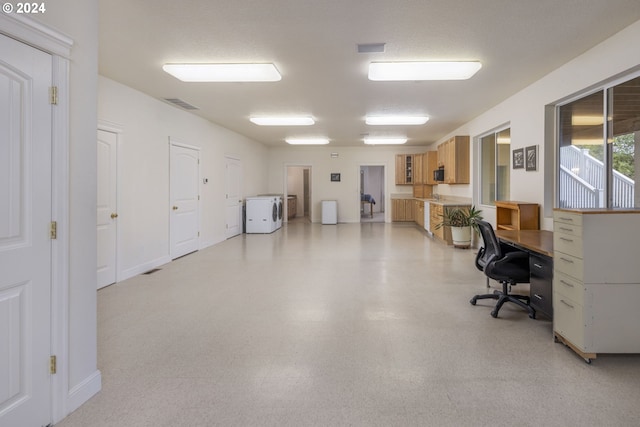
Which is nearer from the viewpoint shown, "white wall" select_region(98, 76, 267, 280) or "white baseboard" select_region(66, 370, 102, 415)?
"white baseboard" select_region(66, 370, 102, 415)

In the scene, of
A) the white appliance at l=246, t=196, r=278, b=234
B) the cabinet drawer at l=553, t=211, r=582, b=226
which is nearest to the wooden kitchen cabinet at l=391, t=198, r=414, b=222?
the white appliance at l=246, t=196, r=278, b=234

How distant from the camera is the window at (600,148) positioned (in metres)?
3.31

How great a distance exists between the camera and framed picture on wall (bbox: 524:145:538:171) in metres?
4.65

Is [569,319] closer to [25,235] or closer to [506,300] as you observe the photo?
[506,300]

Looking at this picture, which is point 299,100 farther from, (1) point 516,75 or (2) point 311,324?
(2) point 311,324

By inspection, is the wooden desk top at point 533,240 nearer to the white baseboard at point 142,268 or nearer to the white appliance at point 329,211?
the white baseboard at point 142,268

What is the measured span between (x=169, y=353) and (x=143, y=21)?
268 cm

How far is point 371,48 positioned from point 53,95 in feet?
8.88

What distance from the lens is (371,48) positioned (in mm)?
3514

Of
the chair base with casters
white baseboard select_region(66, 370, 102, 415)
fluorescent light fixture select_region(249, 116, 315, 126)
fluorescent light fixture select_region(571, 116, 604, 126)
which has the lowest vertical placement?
white baseboard select_region(66, 370, 102, 415)

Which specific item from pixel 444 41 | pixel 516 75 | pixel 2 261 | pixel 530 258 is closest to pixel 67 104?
pixel 2 261

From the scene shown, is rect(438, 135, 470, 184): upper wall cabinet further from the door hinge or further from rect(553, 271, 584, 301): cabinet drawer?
the door hinge

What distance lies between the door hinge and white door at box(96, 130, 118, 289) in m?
2.80

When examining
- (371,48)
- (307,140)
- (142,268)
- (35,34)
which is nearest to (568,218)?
(371,48)
